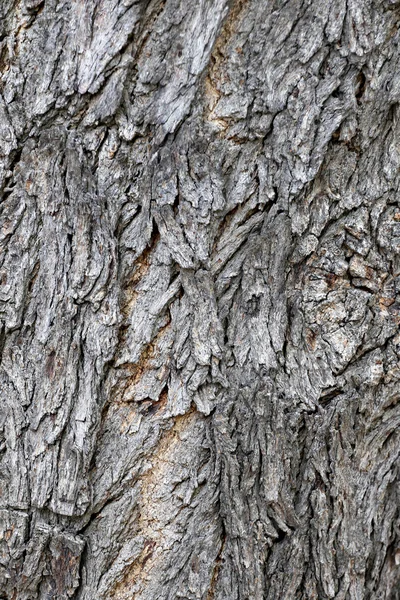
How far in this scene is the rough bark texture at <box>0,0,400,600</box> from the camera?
147 centimetres

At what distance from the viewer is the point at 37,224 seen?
1.52 m

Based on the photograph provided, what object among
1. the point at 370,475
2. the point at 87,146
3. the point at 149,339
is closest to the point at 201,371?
the point at 149,339

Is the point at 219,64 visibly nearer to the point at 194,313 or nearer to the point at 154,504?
the point at 194,313

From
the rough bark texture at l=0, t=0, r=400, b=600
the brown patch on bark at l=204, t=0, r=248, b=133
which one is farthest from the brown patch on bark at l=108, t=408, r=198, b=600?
the brown patch on bark at l=204, t=0, r=248, b=133

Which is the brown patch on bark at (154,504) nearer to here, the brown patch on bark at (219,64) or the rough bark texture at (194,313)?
the rough bark texture at (194,313)

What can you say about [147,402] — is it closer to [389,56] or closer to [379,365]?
[379,365]

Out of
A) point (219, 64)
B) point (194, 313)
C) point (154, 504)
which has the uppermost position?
point (219, 64)

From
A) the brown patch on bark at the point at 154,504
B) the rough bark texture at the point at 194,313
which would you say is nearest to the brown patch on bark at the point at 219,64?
the rough bark texture at the point at 194,313

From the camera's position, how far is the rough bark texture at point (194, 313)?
1475 millimetres

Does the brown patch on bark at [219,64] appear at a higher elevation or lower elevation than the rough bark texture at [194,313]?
higher

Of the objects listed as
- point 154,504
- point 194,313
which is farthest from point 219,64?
point 154,504

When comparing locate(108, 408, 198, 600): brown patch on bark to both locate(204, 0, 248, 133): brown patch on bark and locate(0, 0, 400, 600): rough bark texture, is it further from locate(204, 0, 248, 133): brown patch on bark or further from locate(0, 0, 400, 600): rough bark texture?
locate(204, 0, 248, 133): brown patch on bark

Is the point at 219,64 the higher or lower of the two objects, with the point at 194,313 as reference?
higher

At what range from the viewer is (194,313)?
4.94ft
